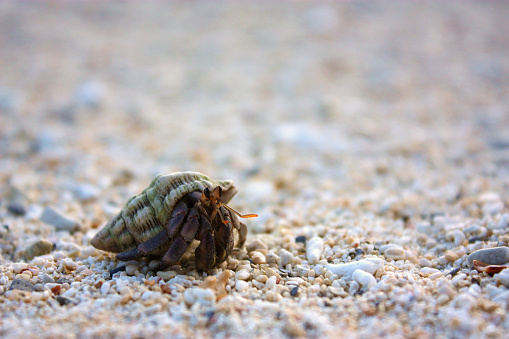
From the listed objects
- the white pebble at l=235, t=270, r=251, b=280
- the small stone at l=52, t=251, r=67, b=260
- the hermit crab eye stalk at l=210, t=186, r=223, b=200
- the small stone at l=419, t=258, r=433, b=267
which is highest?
the hermit crab eye stalk at l=210, t=186, r=223, b=200

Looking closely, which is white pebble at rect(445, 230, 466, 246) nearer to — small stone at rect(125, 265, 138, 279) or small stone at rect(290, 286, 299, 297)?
small stone at rect(290, 286, 299, 297)

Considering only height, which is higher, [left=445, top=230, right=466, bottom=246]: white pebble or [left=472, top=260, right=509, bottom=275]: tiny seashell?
[left=445, top=230, right=466, bottom=246]: white pebble

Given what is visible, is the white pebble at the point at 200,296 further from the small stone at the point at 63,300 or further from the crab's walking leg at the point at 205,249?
the small stone at the point at 63,300

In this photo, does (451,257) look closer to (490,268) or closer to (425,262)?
(425,262)

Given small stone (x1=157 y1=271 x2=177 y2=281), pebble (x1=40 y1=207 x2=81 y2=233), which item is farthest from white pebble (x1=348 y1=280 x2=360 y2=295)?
pebble (x1=40 y1=207 x2=81 y2=233)

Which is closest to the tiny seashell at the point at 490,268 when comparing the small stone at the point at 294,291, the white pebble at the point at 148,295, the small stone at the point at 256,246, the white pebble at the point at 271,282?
the small stone at the point at 294,291

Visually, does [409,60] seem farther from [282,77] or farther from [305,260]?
[305,260]
